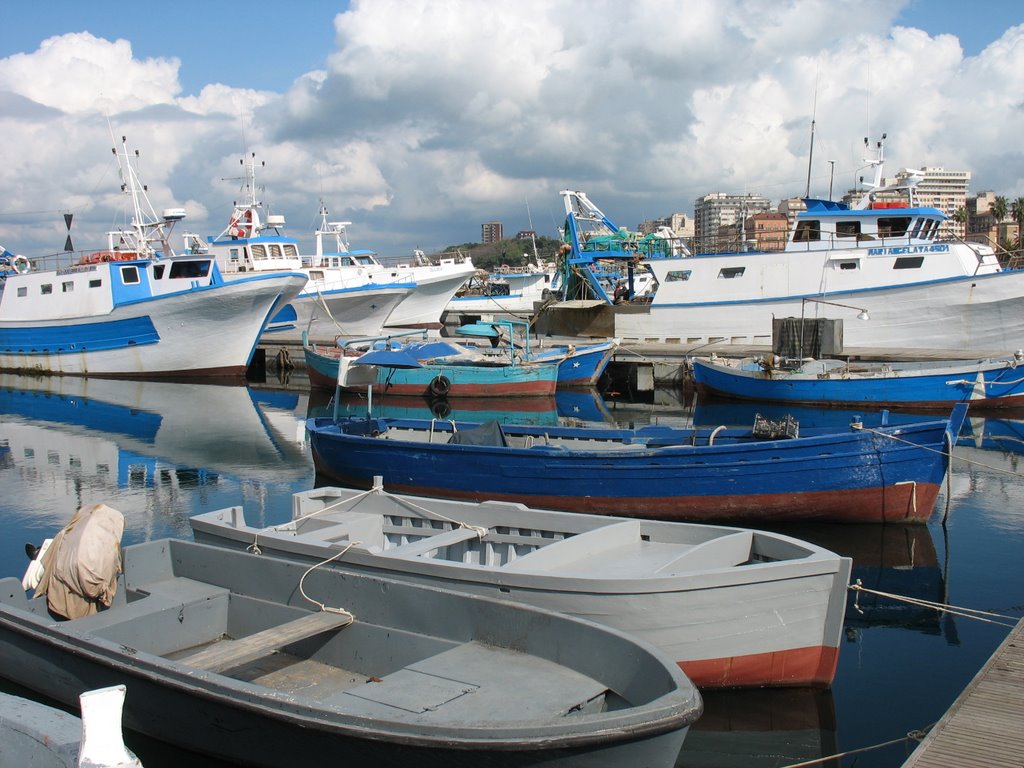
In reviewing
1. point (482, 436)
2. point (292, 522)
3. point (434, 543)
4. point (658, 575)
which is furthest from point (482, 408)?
point (658, 575)

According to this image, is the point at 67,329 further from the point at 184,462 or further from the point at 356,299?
the point at 184,462

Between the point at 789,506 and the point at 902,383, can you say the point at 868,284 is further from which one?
the point at 789,506

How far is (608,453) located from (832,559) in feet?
18.8

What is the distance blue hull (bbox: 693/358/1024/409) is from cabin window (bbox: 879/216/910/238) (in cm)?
737

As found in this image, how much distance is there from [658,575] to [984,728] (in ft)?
8.16

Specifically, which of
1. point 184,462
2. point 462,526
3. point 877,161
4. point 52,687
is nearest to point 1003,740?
point 462,526

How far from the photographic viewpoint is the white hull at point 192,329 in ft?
113

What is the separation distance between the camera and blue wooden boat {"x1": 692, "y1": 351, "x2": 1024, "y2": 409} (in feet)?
75.9

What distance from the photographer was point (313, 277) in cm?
4403

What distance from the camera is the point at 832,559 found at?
6.99 m

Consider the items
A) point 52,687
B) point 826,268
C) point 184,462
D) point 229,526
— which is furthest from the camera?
point 826,268

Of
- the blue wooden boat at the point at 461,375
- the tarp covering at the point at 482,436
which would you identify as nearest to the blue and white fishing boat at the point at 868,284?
the blue wooden boat at the point at 461,375

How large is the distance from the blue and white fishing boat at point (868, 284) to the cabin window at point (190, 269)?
18785 millimetres

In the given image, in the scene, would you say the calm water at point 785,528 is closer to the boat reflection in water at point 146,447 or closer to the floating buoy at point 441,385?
the boat reflection in water at point 146,447
